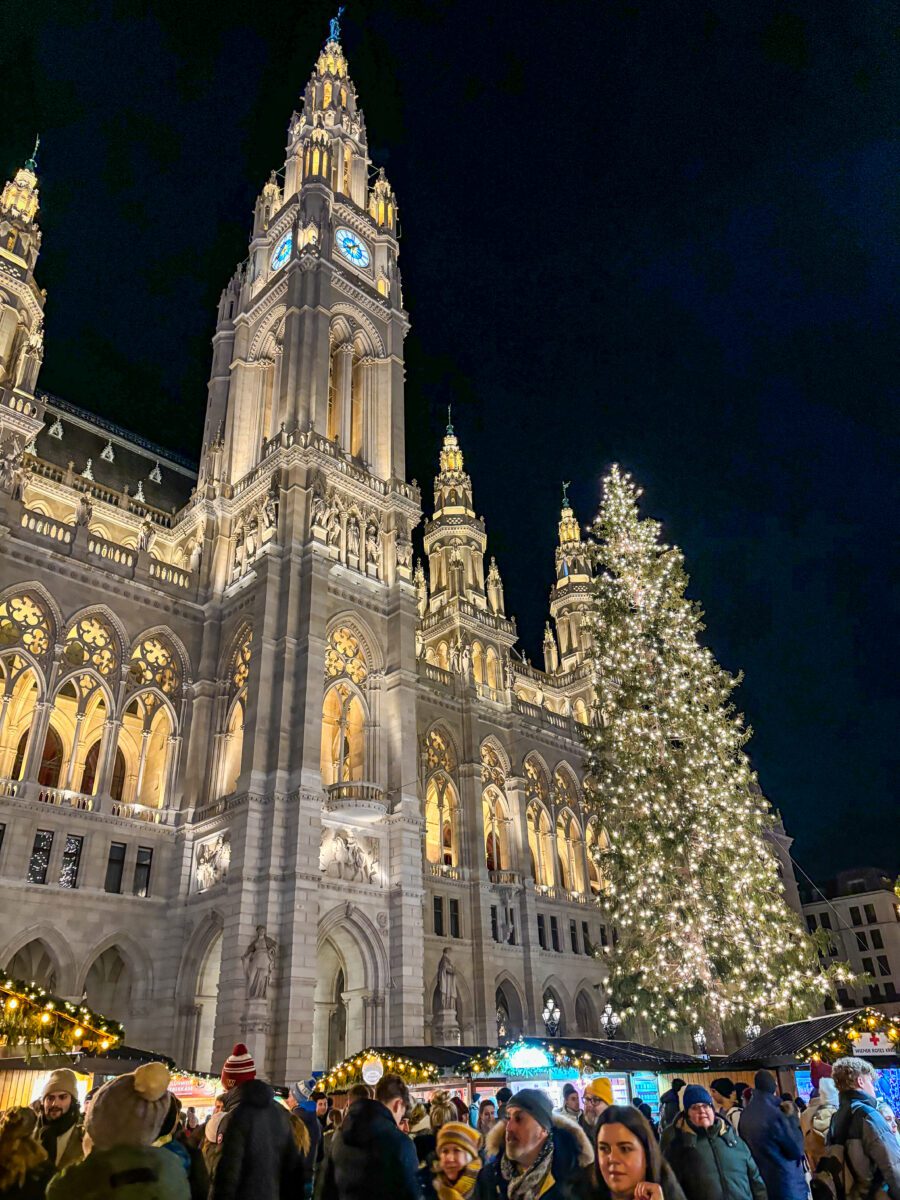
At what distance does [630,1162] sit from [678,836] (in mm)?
17615

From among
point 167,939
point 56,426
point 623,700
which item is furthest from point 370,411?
point 167,939

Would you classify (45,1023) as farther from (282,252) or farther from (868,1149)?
(282,252)

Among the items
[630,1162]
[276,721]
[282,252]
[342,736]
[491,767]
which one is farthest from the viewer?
[282,252]

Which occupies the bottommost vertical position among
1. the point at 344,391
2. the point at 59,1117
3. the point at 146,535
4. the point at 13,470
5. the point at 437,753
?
the point at 59,1117

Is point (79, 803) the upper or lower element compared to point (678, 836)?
upper

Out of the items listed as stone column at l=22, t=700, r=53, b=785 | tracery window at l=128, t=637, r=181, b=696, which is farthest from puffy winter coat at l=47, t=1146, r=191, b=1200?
tracery window at l=128, t=637, r=181, b=696

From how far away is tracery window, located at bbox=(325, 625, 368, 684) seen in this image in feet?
97.1

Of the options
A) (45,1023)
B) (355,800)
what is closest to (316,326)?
(355,800)

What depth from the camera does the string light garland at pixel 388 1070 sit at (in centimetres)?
1617

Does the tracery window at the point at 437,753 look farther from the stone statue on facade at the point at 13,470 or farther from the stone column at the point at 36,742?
the stone statue on facade at the point at 13,470

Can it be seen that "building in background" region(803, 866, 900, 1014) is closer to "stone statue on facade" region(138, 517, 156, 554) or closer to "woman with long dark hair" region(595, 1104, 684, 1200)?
"stone statue on facade" region(138, 517, 156, 554)

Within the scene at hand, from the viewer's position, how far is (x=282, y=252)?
132 ft

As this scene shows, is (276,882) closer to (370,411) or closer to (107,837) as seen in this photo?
(107,837)

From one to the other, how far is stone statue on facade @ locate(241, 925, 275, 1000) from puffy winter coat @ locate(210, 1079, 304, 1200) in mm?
19248
